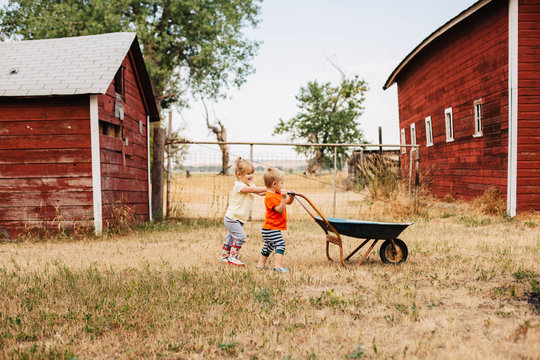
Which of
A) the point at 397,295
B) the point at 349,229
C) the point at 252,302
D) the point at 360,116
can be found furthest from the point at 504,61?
the point at 360,116

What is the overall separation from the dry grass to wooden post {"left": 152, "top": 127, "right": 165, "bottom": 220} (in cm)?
469

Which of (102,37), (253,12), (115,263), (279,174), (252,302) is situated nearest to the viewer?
(252,302)

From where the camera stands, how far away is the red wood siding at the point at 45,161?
30.7 feet

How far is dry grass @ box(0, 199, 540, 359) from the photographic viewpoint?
347 centimetres

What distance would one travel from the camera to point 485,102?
514 inches

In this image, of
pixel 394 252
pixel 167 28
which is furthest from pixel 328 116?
pixel 394 252

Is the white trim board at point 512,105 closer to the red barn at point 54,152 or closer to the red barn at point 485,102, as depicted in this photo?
the red barn at point 485,102

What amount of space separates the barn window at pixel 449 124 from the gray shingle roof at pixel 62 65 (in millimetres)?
10276

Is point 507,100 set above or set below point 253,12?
below

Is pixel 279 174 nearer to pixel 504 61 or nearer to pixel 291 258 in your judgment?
pixel 291 258

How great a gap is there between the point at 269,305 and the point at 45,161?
22.4 ft

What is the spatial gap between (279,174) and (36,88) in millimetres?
6148

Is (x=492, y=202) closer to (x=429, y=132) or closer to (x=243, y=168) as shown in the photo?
(x=429, y=132)

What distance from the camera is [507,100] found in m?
11.8
